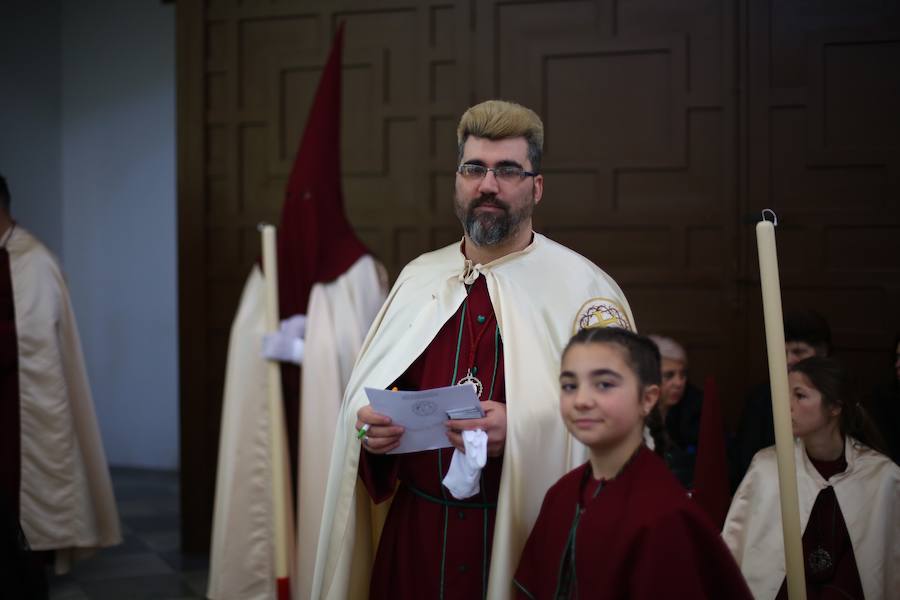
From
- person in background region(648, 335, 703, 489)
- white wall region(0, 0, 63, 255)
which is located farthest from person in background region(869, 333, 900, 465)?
white wall region(0, 0, 63, 255)

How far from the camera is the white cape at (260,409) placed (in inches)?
192

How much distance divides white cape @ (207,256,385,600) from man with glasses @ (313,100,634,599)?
196 centimetres

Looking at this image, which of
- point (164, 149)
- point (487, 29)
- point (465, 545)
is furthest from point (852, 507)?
point (164, 149)

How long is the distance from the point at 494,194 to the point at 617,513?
0.89 meters

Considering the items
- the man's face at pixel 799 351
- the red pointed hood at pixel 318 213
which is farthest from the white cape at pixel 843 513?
the red pointed hood at pixel 318 213

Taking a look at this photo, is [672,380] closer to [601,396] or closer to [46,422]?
[601,396]

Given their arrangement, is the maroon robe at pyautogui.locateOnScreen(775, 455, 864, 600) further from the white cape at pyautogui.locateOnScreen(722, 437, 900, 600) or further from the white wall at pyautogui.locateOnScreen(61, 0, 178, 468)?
the white wall at pyautogui.locateOnScreen(61, 0, 178, 468)

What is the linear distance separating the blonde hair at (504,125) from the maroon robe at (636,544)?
88 centimetres

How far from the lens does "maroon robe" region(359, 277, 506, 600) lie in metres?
2.68

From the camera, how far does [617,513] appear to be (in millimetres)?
2207

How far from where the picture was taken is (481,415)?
2537 mm

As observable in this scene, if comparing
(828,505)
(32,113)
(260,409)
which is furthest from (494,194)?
(32,113)

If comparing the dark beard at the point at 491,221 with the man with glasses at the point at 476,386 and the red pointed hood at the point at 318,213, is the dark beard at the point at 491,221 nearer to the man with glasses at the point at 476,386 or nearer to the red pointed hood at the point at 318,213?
the man with glasses at the point at 476,386

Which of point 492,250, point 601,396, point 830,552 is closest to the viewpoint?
point 601,396
